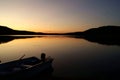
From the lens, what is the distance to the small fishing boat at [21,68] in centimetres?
1406

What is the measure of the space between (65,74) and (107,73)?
3930mm

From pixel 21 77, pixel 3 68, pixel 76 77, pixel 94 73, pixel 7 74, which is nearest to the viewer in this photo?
pixel 7 74

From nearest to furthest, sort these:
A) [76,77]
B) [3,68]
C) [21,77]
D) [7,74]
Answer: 1. [7,74]
2. [21,77]
3. [3,68]
4. [76,77]

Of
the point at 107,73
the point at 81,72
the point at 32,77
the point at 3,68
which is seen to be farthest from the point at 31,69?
the point at 107,73

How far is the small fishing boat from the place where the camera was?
554 inches

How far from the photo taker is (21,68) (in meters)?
16.2

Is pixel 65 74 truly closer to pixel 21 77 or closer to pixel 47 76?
pixel 47 76

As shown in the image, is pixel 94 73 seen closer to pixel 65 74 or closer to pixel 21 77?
pixel 65 74

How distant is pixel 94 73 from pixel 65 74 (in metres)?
2.71

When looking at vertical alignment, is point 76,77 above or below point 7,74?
below

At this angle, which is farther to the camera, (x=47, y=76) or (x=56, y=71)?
(x=56, y=71)

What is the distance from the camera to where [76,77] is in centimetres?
1717

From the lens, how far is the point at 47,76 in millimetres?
17781

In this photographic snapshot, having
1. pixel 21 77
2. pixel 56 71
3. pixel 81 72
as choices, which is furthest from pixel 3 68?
pixel 81 72
